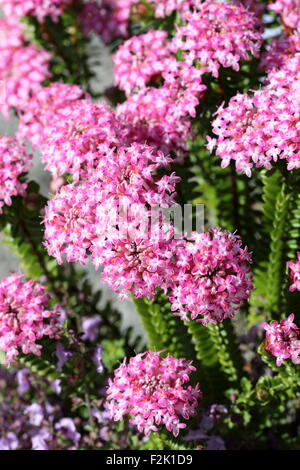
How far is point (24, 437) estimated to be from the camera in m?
2.80

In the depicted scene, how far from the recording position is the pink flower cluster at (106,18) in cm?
353

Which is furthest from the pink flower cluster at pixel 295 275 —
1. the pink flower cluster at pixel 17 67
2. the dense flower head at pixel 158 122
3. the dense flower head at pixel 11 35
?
the dense flower head at pixel 11 35

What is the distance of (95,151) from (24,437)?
1.50 meters

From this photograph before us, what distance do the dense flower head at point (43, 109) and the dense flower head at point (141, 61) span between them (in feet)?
0.78

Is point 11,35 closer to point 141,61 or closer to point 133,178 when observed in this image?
point 141,61

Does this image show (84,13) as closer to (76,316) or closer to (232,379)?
(76,316)

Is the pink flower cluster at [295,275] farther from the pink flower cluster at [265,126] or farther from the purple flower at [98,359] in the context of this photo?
the purple flower at [98,359]

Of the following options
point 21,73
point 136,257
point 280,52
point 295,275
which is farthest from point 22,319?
point 21,73

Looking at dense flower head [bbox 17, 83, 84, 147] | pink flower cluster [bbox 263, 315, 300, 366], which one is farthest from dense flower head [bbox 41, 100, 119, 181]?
pink flower cluster [bbox 263, 315, 300, 366]

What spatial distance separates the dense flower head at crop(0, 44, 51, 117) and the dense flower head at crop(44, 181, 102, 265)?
1145 millimetres

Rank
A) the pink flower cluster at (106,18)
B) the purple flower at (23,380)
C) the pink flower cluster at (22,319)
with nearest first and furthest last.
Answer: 1. the pink flower cluster at (22,319)
2. the purple flower at (23,380)
3. the pink flower cluster at (106,18)

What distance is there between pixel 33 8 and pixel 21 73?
14.6 inches

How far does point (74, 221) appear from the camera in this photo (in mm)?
1985
